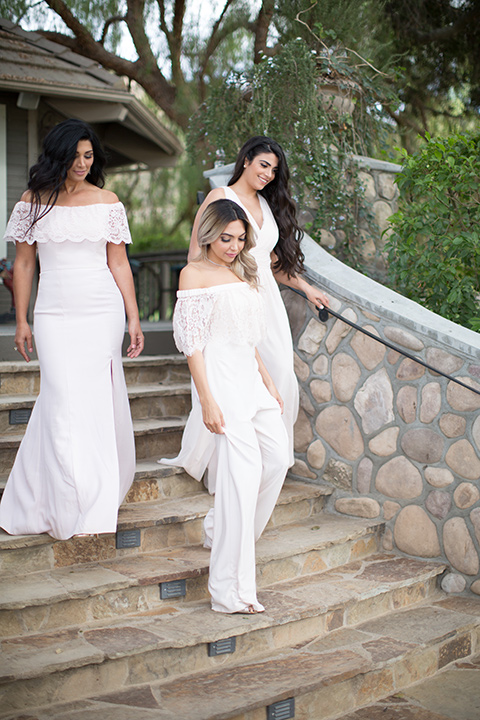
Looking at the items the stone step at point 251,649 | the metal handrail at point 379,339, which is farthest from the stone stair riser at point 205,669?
the metal handrail at point 379,339

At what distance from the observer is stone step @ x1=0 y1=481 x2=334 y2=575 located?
3332 millimetres

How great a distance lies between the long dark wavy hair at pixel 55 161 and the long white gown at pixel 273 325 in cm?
102

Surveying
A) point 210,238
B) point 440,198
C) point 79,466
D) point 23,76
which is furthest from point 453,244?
point 23,76

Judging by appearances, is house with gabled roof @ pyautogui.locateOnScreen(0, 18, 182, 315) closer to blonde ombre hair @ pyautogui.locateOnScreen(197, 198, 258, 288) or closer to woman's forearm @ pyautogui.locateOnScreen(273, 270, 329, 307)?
woman's forearm @ pyautogui.locateOnScreen(273, 270, 329, 307)

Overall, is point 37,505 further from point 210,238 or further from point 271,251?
point 271,251

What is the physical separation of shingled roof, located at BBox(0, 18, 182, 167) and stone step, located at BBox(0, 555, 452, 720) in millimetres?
5388

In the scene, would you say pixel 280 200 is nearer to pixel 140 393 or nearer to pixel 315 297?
pixel 315 297

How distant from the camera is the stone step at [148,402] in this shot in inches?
168

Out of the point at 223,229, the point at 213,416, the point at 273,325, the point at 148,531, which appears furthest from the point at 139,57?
the point at 213,416

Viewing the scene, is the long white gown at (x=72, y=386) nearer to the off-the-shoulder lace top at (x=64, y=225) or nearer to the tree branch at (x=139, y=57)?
the off-the-shoulder lace top at (x=64, y=225)

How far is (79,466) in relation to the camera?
3363 millimetres

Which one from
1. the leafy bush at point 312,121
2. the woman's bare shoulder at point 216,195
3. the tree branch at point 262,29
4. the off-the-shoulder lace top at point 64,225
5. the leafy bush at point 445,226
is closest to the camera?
the off-the-shoulder lace top at point 64,225

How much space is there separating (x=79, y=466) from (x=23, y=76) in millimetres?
4889

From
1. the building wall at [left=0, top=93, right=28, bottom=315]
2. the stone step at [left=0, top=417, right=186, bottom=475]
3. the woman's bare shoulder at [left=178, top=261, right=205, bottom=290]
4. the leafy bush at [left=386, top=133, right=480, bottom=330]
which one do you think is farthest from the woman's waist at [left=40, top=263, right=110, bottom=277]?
the building wall at [left=0, top=93, right=28, bottom=315]
